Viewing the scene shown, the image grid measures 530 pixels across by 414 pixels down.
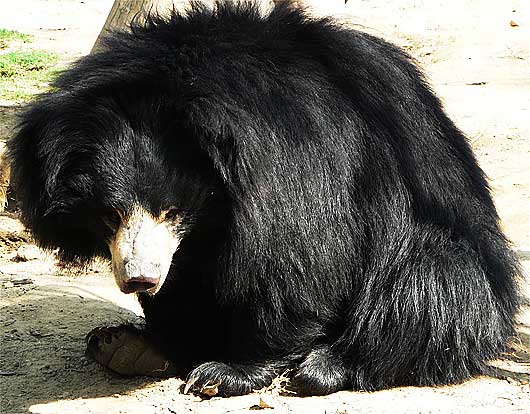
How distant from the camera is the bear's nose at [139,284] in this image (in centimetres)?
352

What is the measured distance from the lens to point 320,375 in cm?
396

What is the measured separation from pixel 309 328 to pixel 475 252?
0.82 metres

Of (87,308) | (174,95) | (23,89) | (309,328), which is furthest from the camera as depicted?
(23,89)

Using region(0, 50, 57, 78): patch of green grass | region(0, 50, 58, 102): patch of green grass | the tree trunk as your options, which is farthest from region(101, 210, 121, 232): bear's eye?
region(0, 50, 57, 78): patch of green grass

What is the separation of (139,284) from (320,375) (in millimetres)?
909

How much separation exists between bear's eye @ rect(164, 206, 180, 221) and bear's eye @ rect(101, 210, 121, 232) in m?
0.19

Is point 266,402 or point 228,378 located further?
point 228,378

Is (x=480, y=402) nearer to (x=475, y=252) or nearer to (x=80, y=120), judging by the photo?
(x=475, y=252)

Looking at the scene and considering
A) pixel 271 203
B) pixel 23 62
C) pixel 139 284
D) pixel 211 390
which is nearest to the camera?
pixel 139 284

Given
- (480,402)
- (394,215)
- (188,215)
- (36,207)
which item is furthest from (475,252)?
(36,207)

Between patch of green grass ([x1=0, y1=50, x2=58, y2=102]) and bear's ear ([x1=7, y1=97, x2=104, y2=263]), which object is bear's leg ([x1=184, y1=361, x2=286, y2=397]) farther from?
patch of green grass ([x1=0, y1=50, x2=58, y2=102])

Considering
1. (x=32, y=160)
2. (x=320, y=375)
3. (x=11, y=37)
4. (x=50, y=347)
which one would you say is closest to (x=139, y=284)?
(x=32, y=160)

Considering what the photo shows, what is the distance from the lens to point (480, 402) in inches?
150

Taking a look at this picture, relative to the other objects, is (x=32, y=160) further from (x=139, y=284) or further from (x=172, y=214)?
(x=139, y=284)
